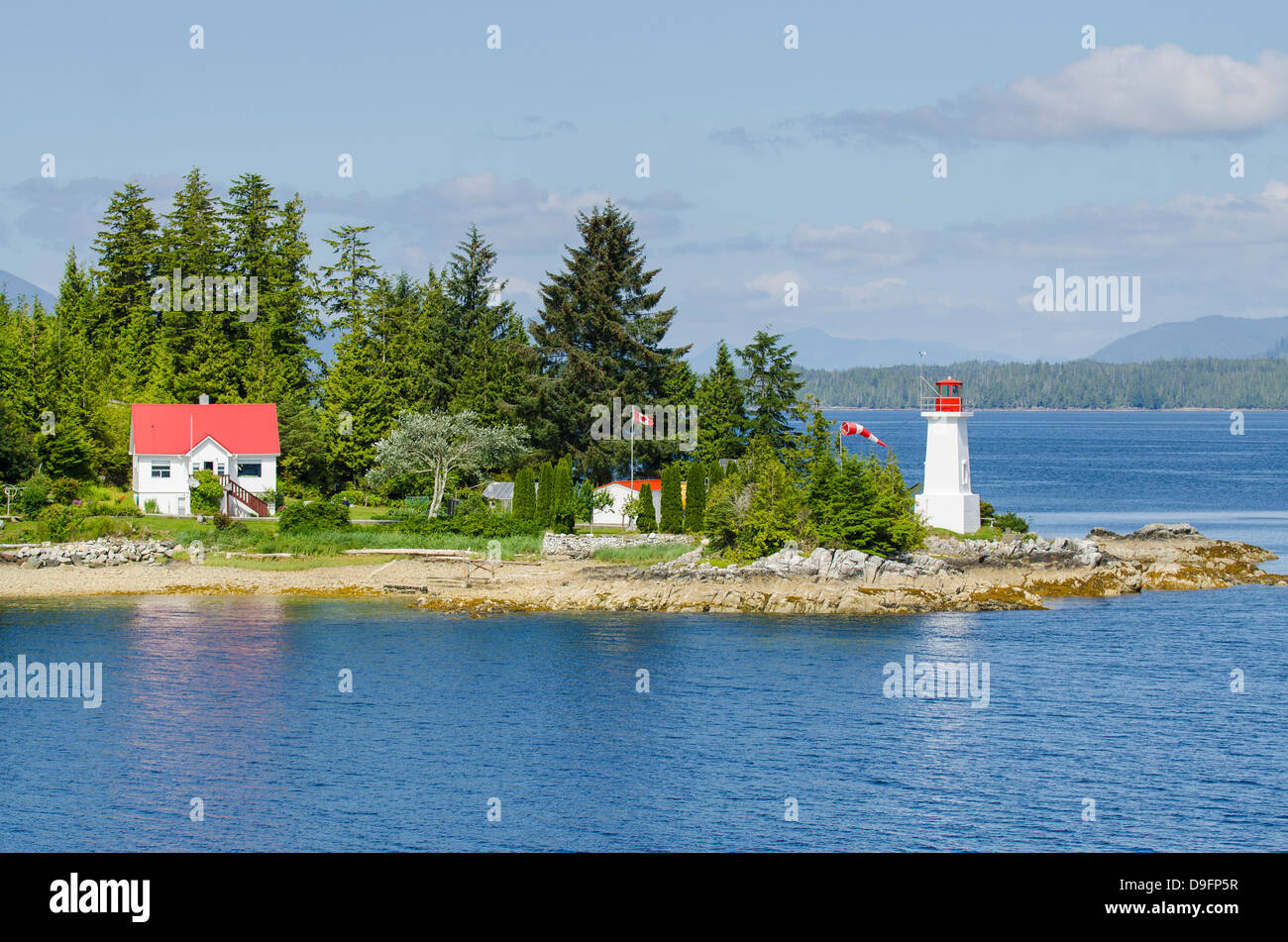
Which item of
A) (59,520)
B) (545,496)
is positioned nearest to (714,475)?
(545,496)

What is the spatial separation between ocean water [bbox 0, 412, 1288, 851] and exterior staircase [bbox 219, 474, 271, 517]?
11.5m

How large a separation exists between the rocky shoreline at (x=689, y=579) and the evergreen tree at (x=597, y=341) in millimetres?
14804

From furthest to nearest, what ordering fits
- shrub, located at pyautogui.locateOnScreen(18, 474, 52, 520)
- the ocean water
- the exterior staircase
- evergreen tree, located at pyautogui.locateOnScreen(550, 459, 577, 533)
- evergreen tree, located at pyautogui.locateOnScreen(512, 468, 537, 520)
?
the exterior staircase → evergreen tree, located at pyautogui.locateOnScreen(512, 468, 537, 520) → evergreen tree, located at pyautogui.locateOnScreen(550, 459, 577, 533) → shrub, located at pyautogui.locateOnScreen(18, 474, 52, 520) → the ocean water

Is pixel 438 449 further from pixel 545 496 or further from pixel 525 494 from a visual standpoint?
pixel 545 496

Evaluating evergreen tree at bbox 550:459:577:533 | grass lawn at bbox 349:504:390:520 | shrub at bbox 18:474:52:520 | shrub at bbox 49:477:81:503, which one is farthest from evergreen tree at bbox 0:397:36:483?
evergreen tree at bbox 550:459:577:533

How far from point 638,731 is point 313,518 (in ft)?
89.0

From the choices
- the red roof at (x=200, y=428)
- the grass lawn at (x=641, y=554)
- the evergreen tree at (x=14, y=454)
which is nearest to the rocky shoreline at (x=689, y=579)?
the grass lawn at (x=641, y=554)

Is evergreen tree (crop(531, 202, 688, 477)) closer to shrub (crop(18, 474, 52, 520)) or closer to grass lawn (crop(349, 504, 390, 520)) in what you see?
grass lawn (crop(349, 504, 390, 520))

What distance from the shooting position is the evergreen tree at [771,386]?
65.2 meters

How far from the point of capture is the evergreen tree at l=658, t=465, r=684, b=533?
54344 mm

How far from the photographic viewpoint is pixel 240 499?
181ft

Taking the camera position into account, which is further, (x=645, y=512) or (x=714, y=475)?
(x=645, y=512)
